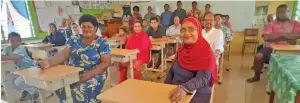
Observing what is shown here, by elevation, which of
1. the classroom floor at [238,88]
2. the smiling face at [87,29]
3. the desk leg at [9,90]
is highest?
the smiling face at [87,29]

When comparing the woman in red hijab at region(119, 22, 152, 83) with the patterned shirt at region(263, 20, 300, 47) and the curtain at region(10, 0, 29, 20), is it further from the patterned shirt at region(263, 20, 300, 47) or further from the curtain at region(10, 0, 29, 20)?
the curtain at region(10, 0, 29, 20)

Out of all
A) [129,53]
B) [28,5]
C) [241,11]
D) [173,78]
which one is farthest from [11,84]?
[241,11]

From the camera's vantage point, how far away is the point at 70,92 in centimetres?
178

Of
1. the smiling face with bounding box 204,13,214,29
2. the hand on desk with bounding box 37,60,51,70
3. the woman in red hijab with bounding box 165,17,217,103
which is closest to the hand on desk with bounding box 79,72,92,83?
the hand on desk with bounding box 37,60,51,70

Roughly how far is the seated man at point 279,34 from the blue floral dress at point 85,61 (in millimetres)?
2833

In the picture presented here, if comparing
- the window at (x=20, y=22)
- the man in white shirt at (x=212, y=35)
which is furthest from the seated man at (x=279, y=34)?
the window at (x=20, y=22)

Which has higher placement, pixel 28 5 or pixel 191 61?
pixel 28 5

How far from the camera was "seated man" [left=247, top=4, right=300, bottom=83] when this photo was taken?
332 cm

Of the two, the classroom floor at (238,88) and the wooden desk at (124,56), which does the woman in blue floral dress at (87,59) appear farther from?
the classroom floor at (238,88)

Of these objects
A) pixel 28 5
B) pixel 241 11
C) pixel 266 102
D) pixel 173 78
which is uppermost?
pixel 28 5

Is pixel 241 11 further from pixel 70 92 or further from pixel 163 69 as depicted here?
pixel 70 92

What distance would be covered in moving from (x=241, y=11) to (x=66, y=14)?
5.52 m

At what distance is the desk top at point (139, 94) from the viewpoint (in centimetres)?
115

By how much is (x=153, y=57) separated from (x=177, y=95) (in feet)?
10.8
